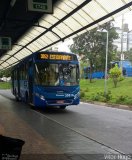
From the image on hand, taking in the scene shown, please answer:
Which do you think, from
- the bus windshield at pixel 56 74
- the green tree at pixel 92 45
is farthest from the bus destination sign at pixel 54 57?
the green tree at pixel 92 45

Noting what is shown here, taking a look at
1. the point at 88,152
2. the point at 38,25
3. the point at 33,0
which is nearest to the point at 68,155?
the point at 88,152

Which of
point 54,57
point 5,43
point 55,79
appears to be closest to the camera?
point 55,79

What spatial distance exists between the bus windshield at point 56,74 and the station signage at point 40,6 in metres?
7.41

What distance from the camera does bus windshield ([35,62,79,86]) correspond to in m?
21.4

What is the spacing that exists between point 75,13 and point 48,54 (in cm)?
425

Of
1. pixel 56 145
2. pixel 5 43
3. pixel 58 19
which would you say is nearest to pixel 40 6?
pixel 56 145

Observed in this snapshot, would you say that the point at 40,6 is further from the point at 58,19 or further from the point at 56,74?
the point at 56,74

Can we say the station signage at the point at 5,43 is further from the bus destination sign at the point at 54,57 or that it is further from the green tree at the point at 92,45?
the green tree at the point at 92,45

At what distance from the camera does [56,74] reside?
21406 millimetres

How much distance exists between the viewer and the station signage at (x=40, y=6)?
14109 millimetres

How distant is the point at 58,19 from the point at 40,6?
19.3ft

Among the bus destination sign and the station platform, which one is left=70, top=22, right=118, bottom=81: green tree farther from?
the station platform

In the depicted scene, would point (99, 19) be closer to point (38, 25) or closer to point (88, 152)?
point (38, 25)

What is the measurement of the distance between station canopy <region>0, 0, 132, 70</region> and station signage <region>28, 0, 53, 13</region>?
0.59 metres
